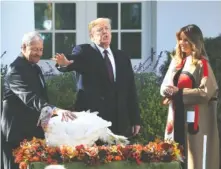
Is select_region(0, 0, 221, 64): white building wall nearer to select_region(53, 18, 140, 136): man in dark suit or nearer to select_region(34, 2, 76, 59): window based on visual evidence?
select_region(34, 2, 76, 59): window

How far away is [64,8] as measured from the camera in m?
9.74

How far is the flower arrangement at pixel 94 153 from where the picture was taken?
5172mm

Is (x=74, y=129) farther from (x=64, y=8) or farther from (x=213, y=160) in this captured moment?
(x=64, y=8)

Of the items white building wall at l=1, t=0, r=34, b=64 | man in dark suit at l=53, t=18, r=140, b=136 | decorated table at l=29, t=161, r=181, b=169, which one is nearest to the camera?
decorated table at l=29, t=161, r=181, b=169

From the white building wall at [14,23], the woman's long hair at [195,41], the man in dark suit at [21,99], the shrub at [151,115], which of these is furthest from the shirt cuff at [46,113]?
the white building wall at [14,23]

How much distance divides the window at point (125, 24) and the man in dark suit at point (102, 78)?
11.0ft

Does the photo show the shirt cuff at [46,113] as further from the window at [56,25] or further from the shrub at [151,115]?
the window at [56,25]

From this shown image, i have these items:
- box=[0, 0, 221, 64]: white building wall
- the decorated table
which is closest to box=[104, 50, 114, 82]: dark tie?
the decorated table

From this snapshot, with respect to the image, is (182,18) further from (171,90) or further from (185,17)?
(171,90)

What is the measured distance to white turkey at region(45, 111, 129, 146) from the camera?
17.2 feet

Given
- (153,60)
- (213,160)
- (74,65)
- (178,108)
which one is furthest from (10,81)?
(153,60)

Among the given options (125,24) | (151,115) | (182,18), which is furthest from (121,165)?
(125,24)

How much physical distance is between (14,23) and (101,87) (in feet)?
9.97

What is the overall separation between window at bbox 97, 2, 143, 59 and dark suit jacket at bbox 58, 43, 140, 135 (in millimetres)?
3348
